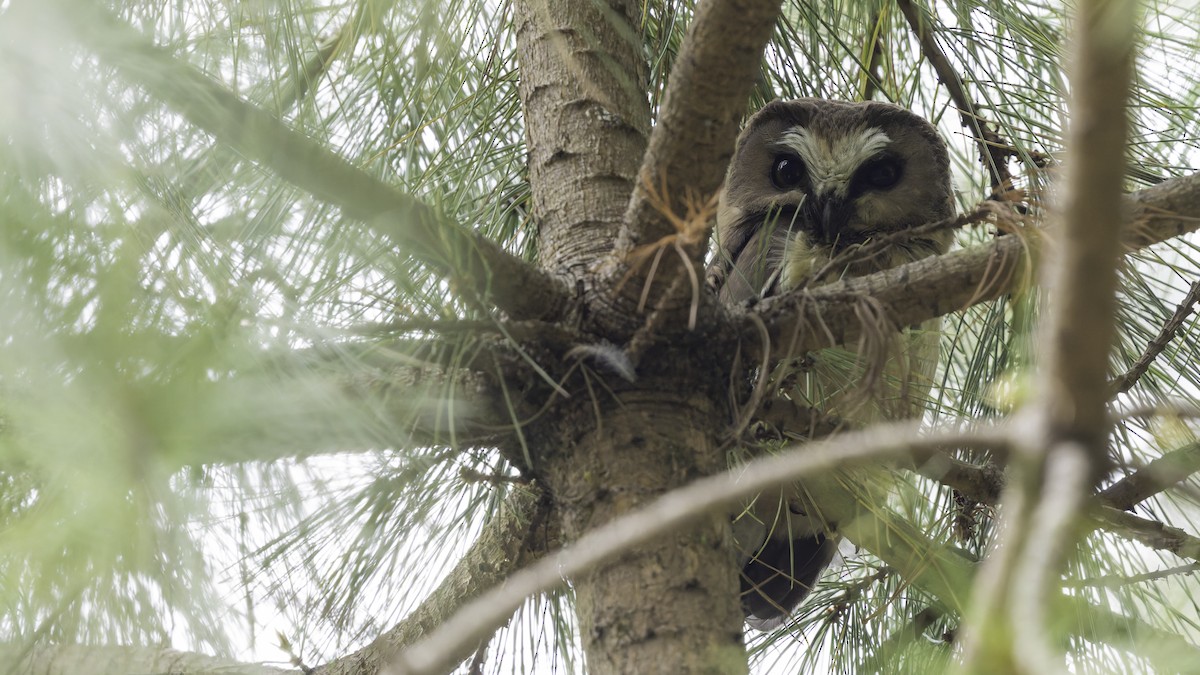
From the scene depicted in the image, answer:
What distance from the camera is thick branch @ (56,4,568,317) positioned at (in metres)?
1.21

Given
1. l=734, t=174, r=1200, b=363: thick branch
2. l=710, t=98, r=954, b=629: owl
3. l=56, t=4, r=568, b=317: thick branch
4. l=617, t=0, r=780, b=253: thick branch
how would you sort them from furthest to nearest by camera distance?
l=710, t=98, r=954, b=629: owl < l=734, t=174, r=1200, b=363: thick branch < l=617, t=0, r=780, b=253: thick branch < l=56, t=4, r=568, b=317: thick branch

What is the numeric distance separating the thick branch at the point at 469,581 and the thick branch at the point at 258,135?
0.73m

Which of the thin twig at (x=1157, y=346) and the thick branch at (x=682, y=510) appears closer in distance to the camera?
the thick branch at (x=682, y=510)

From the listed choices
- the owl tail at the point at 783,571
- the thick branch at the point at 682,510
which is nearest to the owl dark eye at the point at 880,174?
the owl tail at the point at 783,571

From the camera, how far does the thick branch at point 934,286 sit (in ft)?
4.87

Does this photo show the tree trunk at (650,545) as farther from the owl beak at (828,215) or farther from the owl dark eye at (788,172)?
the owl dark eye at (788,172)

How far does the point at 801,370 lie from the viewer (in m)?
1.72

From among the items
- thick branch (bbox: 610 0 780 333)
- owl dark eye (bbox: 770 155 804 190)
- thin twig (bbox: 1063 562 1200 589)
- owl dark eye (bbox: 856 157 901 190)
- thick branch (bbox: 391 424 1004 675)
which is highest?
owl dark eye (bbox: 770 155 804 190)

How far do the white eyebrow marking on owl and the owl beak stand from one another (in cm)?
4

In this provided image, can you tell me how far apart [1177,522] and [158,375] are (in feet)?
7.21

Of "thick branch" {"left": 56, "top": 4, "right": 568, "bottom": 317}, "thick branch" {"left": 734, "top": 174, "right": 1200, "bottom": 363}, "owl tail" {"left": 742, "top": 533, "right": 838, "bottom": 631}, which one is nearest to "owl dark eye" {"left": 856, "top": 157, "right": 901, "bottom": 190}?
"owl tail" {"left": 742, "top": 533, "right": 838, "bottom": 631}

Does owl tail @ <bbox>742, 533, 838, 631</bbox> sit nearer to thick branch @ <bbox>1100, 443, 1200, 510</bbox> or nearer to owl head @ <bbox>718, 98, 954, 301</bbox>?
owl head @ <bbox>718, 98, 954, 301</bbox>

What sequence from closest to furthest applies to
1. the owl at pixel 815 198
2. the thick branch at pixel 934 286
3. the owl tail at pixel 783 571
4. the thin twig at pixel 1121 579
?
the thick branch at pixel 934 286 < the thin twig at pixel 1121 579 < the owl at pixel 815 198 < the owl tail at pixel 783 571

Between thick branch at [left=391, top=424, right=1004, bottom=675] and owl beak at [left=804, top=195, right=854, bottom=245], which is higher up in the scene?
owl beak at [left=804, top=195, right=854, bottom=245]
